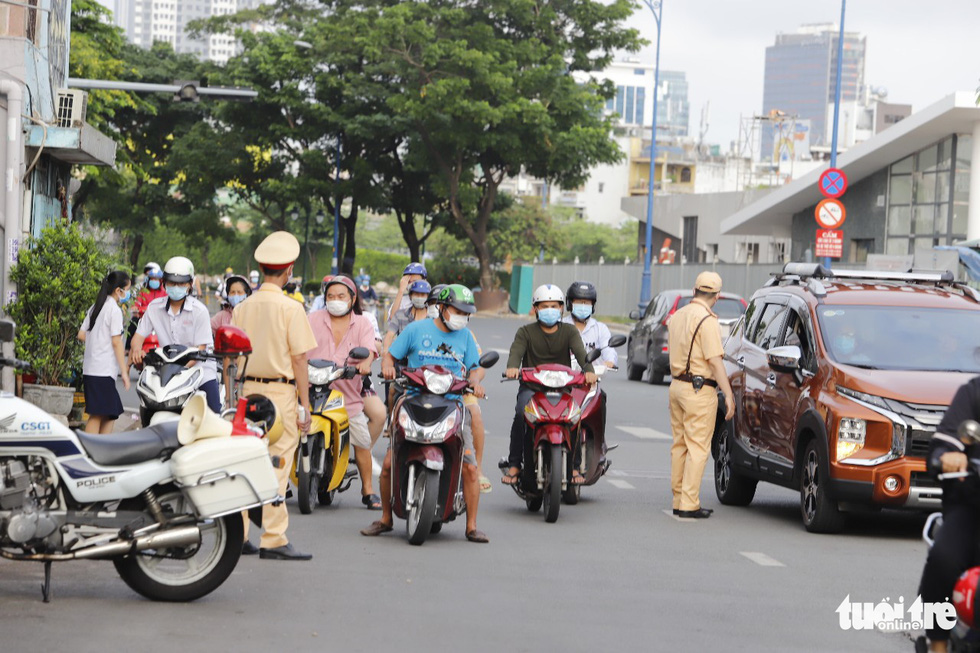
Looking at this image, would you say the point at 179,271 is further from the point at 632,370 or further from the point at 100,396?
the point at 632,370

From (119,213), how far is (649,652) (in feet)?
199

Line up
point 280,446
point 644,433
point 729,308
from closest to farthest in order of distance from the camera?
point 280,446 < point 644,433 < point 729,308

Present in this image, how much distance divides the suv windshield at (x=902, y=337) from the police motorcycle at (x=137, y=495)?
545 centimetres

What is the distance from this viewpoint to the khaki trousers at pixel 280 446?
913cm

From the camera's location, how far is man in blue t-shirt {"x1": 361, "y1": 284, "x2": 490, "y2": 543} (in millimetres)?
10219

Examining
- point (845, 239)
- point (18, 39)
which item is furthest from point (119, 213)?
point (18, 39)

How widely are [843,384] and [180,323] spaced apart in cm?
499

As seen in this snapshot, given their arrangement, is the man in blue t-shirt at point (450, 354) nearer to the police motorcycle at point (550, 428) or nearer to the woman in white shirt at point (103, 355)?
the police motorcycle at point (550, 428)

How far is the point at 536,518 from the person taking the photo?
11.8m

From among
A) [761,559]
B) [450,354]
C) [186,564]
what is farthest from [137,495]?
[761,559]

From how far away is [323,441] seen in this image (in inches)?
447

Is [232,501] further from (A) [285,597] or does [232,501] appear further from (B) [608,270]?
(B) [608,270]

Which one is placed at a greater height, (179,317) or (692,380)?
(179,317)

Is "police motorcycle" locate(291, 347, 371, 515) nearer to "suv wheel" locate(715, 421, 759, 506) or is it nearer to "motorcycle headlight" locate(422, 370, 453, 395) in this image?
"motorcycle headlight" locate(422, 370, 453, 395)
